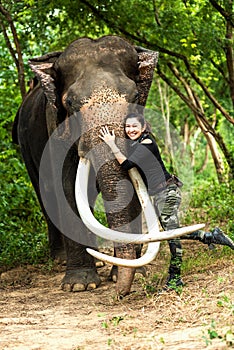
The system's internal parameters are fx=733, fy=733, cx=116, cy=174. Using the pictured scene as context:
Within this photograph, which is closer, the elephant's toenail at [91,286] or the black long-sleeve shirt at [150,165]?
the black long-sleeve shirt at [150,165]

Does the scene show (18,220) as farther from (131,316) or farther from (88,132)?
(131,316)

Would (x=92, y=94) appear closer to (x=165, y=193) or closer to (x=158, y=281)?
(x=165, y=193)

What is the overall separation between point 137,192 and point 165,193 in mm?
272

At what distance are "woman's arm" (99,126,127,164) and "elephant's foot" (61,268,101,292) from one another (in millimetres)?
1700

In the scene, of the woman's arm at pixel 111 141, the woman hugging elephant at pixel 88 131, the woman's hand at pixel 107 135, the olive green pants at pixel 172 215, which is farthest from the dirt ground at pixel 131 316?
the woman's hand at pixel 107 135

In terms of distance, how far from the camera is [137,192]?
6211 mm

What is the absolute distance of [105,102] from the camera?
6.66 metres

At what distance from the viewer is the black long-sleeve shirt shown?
20.6 ft

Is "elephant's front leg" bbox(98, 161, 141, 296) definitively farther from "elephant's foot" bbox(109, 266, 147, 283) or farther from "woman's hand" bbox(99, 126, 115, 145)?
"elephant's foot" bbox(109, 266, 147, 283)

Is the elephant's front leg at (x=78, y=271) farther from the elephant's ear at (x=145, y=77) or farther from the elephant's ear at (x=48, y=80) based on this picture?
the elephant's ear at (x=145, y=77)

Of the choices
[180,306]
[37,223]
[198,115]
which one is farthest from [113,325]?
[198,115]

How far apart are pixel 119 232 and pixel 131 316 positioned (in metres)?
0.66

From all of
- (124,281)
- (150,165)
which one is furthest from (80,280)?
(150,165)

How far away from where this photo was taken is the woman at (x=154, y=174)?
622 centimetres
